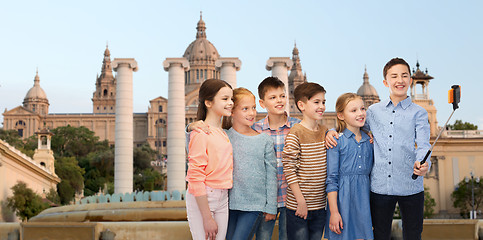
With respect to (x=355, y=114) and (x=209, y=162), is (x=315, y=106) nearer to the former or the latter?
(x=355, y=114)

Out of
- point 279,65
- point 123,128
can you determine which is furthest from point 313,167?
point 123,128

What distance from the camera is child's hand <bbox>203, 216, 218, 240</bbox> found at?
5703mm

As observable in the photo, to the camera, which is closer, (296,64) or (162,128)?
(162,128)

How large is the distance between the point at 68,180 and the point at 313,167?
211 feet

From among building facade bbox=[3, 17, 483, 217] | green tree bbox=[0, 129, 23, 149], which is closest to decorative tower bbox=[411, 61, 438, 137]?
building facade bbox=[3, 17, 483, 217]

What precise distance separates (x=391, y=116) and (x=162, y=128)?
419ft

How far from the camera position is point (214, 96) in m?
6.16

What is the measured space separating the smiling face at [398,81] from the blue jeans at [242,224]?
1994 millimetres

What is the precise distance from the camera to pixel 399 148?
20.6 ft

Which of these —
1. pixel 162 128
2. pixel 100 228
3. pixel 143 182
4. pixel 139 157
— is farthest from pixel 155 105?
pixel 100 228

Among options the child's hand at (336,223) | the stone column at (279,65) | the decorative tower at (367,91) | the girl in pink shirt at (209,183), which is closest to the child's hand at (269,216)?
the girl in pink shirt at (209,183)

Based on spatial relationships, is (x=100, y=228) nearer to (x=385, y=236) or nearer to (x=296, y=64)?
(x=385, y=236)

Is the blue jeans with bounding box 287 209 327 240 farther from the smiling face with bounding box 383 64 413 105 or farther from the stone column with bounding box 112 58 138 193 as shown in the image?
the stone column with bounding box 112 58 138 193

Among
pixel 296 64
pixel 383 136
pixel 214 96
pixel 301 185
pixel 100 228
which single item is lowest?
pixel 100 228
